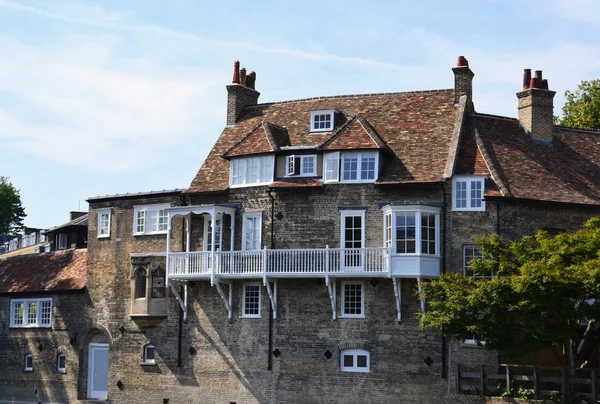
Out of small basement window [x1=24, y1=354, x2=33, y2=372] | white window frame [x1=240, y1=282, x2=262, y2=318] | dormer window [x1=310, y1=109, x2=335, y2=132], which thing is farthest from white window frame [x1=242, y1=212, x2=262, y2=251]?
small basement window [x1=24, y1=354, x2=33, y2=372]

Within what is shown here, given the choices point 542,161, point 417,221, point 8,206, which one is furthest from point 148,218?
point 8,206

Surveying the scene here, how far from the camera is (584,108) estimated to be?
57844 mm

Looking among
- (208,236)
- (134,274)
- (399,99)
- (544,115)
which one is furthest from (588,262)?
(134,274)

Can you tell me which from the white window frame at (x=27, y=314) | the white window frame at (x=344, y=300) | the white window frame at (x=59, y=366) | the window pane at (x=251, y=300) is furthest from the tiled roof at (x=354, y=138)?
the white window frame at (x=27, y=314)

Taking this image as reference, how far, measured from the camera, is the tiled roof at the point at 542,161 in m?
44.3

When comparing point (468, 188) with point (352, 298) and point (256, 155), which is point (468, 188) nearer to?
point (352, 298)

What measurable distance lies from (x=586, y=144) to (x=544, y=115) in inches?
107

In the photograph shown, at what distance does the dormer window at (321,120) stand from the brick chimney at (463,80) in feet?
18.6

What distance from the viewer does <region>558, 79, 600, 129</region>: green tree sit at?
57250 mm

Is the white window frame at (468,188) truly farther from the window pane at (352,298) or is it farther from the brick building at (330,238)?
the window pane at (352,298)

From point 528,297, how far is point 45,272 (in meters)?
28.2

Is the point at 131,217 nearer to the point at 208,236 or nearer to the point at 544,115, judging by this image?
the point at 208,236

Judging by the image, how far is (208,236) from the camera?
48.2 meters

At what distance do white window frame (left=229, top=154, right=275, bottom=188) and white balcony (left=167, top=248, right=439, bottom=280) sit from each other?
3.45 meters
